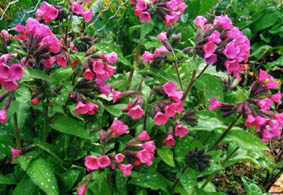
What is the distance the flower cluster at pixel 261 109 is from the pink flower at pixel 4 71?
754 mm

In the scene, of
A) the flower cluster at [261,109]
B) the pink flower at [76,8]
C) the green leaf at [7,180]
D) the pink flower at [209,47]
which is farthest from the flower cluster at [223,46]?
the green leaf at [7,180]

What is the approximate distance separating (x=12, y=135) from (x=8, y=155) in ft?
0.35

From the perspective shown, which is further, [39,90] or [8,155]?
[8,155]

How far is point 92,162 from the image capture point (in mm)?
1125

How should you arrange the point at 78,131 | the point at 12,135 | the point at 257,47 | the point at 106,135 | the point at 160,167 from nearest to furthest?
1. the point at 106,135
2. the point at 78,131
3. the point at 12,135
4. the point at 160,167
5. the point at 257,47

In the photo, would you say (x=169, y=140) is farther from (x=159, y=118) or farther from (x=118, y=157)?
(x=118, y=157)

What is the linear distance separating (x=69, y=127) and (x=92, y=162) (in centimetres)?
24

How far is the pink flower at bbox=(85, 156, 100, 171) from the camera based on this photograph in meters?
1.11

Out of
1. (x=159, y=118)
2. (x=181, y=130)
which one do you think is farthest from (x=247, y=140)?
(x=159, y=118)

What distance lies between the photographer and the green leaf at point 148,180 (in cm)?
138

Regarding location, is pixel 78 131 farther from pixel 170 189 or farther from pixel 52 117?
pixel 170 189

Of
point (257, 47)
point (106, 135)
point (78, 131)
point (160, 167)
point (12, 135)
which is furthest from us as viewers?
point (257, 47)

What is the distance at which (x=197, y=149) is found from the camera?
1356 mm

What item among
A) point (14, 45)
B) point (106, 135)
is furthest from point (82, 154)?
point (14, 45)
